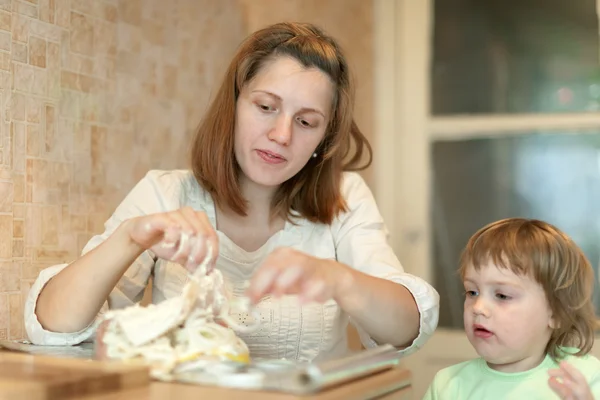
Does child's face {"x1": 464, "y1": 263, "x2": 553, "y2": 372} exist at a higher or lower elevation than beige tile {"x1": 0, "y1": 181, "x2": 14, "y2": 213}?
lower

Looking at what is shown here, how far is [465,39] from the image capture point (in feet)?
9.23

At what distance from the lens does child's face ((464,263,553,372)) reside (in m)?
1.39

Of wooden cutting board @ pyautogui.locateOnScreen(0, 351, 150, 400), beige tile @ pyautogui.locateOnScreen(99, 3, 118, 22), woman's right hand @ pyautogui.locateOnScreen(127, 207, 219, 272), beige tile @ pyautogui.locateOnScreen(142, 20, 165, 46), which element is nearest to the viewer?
wooden cutting board @ pyautogui.locateOnScreen(0, 351, 150, 400)

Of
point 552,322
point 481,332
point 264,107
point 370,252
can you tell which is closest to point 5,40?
point 264,107

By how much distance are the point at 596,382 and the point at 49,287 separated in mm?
970

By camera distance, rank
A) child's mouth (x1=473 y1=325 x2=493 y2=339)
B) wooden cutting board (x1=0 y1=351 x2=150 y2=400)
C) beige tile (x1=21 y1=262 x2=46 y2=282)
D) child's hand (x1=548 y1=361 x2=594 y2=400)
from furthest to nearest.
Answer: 1. beige tile (x1=21 y1=262 x2=46 y2=282)
2. child's mouth (x1=473 y1=325 x2=493 y2=339)
3. child's hand (x1=548 y1=361 x2=594 y2=400)
4. wooden cutting board (x1=0 y1=351 x2=150 y2=400)

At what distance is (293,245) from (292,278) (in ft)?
1.85

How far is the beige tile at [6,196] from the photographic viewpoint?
1448 millimetres

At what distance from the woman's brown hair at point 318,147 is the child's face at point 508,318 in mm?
343

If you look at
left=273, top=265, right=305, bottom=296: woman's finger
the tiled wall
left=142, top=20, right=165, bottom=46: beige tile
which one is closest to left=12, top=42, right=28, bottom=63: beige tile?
the tiled wall

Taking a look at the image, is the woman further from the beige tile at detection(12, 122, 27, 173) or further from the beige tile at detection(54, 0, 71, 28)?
the beige tile at detection(54, 0, 71, 28)

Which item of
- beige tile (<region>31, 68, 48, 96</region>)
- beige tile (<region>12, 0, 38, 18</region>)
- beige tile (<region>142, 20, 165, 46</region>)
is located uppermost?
beige tile (<region>142, 20, 165, 46</region>)

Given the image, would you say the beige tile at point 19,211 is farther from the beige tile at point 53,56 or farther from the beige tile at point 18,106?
the beige tile at point 53,56

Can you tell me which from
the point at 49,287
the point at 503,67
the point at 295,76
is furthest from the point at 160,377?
the point at 503,67
